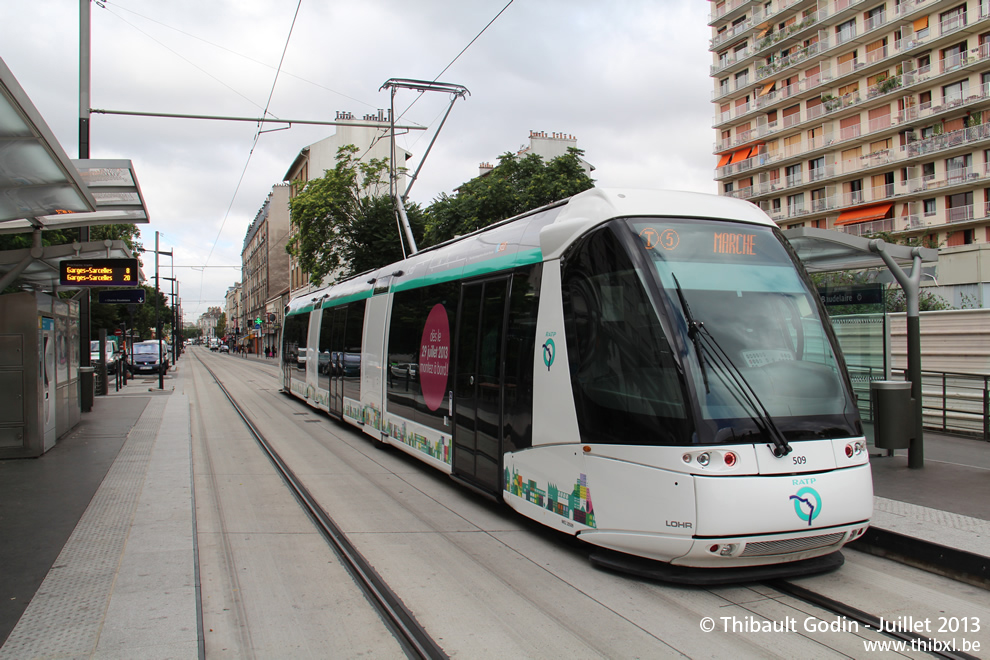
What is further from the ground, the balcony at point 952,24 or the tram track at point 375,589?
the balcony at point 952,24

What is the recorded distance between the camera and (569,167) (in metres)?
23.1

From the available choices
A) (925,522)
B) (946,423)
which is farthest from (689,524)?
(946,423)

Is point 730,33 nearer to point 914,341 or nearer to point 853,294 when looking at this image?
point 853,294

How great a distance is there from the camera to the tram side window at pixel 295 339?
18734mm

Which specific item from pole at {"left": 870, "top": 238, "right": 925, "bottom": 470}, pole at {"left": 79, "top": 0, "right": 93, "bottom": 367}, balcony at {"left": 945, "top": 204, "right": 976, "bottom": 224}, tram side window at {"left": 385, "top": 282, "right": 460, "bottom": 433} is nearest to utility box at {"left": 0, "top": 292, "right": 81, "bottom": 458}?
pole at {"left": 79, "top": 0, "right": 93, "bottom": 367}

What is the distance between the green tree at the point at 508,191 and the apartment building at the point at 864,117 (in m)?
28.2

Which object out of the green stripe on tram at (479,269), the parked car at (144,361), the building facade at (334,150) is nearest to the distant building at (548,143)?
the building facade at (334,150)

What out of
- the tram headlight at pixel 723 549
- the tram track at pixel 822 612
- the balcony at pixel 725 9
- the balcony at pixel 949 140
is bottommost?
the tram track at pixel 822 612

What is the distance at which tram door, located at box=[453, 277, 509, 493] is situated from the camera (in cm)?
679

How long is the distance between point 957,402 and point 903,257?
14.9 ft

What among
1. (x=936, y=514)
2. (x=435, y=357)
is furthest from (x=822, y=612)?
(x=435, y=357)

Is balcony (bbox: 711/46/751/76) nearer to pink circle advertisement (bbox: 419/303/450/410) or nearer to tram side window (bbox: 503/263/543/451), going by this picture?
pink circle advertisement (bbox: 419/303/450/410)

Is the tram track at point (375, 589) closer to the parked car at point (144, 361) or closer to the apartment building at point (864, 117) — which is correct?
the parked car at point (144, 361)

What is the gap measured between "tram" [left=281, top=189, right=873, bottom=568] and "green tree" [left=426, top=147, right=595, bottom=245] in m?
15.5
